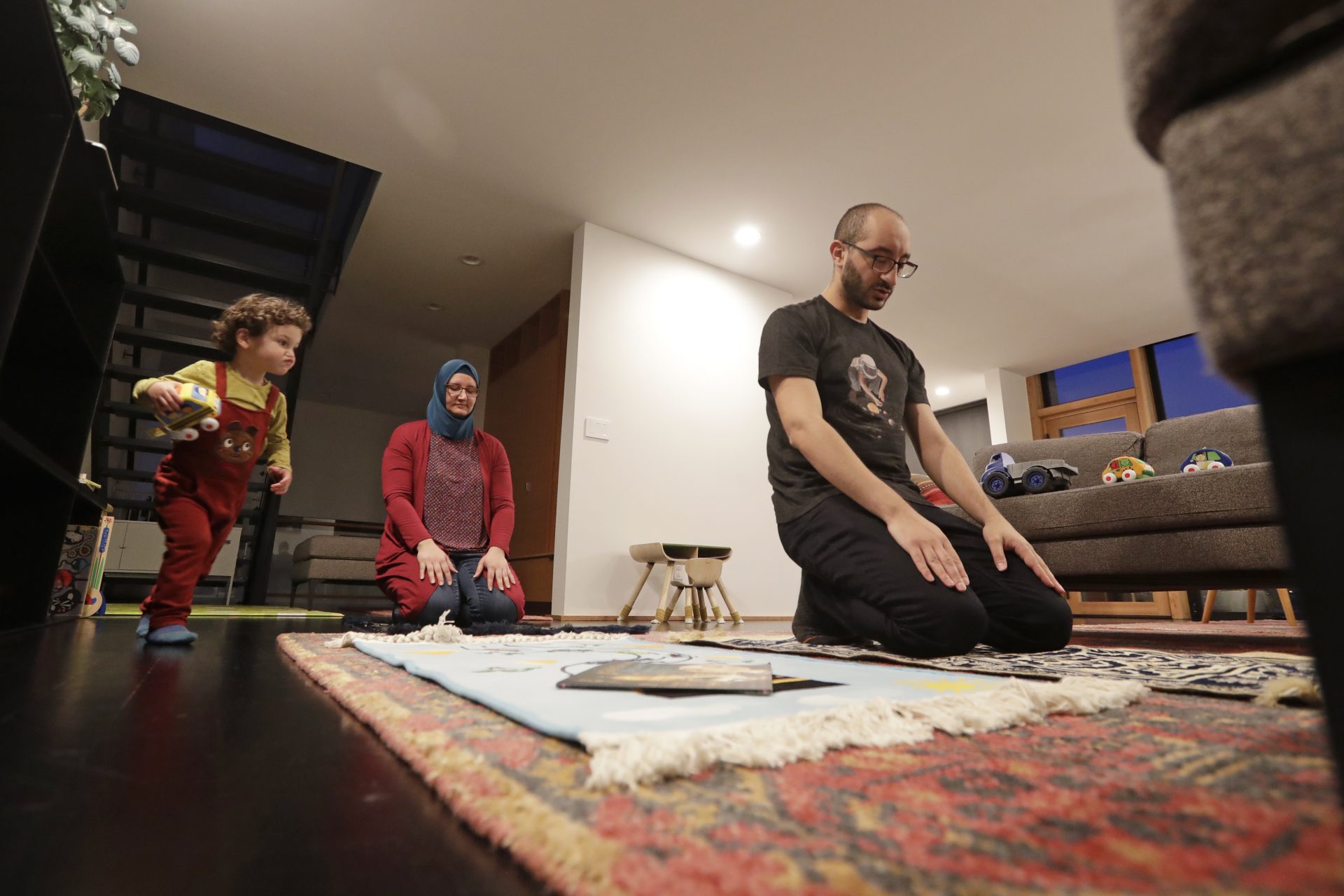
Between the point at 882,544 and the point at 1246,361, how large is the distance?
1.08m

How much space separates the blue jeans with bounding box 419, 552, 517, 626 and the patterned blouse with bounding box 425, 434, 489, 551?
12cm

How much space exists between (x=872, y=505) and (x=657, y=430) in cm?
277

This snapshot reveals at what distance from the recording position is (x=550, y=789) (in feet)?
1.37

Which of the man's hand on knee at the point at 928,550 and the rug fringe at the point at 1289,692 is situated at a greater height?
the man's hand on knee at the point at 928,550

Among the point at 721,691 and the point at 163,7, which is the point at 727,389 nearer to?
the point at 163,7

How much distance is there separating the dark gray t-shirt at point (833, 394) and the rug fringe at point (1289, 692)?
2.62ft

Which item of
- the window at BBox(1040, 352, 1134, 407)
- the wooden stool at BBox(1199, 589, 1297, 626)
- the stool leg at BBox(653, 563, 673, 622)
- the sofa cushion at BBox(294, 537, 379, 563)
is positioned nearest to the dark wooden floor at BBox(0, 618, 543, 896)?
the stool leg at BBox(653, 563, 673, 622)

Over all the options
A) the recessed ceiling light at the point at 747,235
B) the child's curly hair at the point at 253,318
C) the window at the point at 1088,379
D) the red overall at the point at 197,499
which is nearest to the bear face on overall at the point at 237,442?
the red overall at the point at 197,499

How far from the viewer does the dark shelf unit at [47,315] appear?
4.03 feet

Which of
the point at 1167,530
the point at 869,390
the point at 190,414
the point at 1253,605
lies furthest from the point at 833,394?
the point at 1253,605

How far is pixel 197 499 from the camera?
5.17ft

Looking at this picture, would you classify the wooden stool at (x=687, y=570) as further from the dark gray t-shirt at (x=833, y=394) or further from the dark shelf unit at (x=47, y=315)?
the dark shelf unit at (x=47, y=315)

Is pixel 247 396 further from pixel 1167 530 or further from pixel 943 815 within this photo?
pixel 1167 530

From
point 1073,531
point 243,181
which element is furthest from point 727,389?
point 243,181
